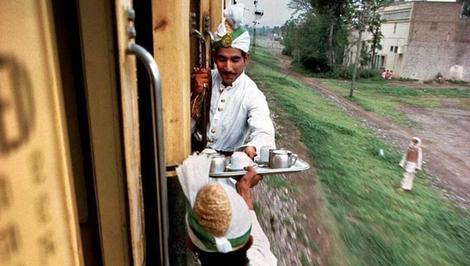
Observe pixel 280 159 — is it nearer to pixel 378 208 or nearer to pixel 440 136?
pixel 378 208

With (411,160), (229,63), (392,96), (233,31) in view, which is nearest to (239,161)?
(229,63)

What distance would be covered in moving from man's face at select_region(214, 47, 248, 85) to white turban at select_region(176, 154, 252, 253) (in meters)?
1.04

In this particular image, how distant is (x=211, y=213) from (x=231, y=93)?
1.20m

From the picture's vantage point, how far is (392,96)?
24719 mm

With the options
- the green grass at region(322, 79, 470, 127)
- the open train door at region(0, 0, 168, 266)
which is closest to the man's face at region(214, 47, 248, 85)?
the open train door at region(0, 0, 168, 266)

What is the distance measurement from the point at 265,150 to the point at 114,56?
110 centimetres

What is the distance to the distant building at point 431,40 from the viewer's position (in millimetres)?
28969

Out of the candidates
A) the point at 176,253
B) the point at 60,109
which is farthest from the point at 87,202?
the point at 176,253

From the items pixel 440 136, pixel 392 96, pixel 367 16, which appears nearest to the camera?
pixel 440 136

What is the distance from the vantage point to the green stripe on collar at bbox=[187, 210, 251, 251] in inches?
55.1

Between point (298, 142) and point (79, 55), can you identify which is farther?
point (298, 142)

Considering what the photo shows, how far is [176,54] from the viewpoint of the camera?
153cm

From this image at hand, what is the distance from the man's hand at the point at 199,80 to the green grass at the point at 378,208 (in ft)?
15.2

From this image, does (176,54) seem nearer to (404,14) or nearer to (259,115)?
(259,115)
